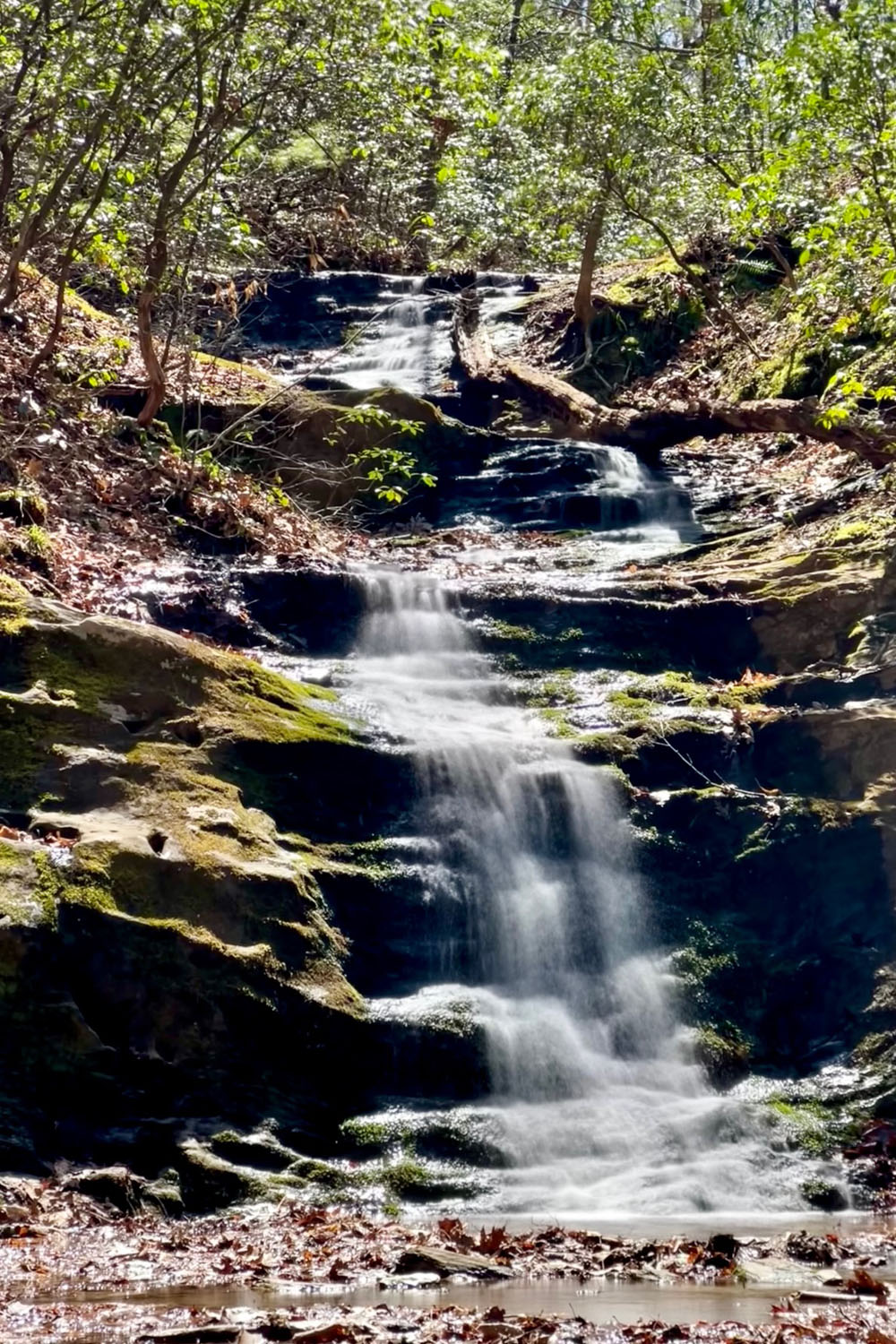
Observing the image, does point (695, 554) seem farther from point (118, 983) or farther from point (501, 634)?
point (118, 983)

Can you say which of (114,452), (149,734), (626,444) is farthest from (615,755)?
(626,444)

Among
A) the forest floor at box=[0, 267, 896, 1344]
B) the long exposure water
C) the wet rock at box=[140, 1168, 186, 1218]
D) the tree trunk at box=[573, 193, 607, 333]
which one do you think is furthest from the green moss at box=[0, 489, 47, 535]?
the tree trunk at box=[573, 193, 607, 333]

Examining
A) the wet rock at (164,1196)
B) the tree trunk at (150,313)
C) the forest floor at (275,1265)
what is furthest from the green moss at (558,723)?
the tree trunk at (150,313)

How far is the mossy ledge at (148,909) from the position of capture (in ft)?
→ 20.8

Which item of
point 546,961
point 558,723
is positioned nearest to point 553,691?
point 558,723

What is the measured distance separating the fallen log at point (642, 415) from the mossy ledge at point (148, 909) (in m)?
6.12

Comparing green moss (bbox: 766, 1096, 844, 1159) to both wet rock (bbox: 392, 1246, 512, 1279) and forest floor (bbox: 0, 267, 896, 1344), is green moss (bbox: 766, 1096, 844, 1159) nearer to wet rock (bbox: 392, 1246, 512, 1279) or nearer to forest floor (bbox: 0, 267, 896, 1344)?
forest floor (bbox: 0, 267, 896, 1344)

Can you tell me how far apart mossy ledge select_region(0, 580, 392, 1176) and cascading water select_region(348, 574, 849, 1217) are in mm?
755

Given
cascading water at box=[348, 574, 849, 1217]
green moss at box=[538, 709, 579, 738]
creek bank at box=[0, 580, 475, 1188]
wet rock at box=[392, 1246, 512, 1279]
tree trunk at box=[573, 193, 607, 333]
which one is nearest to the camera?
wet rock at box=[392, 1246, 512, 1279]

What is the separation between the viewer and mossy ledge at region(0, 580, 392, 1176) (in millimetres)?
6328

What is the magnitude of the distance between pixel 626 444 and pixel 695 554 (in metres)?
3.25

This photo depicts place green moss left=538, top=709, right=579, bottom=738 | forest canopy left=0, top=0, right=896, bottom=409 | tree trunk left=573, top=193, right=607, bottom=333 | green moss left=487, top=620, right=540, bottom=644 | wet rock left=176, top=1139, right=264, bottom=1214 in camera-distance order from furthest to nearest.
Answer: tree trunk left=573, top=193, right=607, bottom=333, green moss left=487, top=620, right=540, bottom=644, green moss left=538, top=709, right=579, bottom=738, forest canopy left=0, top=0, right=896, bottom=409, wet rock left=176, top=1139, right=264, bottom=1214

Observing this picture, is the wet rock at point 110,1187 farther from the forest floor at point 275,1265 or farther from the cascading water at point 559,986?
the cascading water at point 559,986

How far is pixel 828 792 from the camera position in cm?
970
